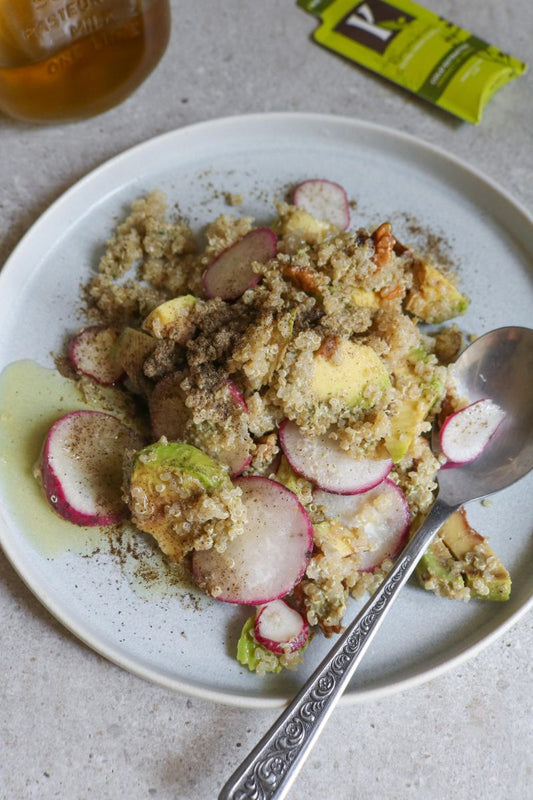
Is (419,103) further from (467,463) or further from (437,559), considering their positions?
(437,559)

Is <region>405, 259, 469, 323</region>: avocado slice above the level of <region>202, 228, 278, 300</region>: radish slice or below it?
above

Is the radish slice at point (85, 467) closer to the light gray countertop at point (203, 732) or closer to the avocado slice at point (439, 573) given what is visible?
the light gray countertop at point (203, 732)

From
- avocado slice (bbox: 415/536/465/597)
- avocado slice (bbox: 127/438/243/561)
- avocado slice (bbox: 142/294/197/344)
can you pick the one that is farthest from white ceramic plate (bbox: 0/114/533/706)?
avocado slice (bbox: 142/294/197/344)

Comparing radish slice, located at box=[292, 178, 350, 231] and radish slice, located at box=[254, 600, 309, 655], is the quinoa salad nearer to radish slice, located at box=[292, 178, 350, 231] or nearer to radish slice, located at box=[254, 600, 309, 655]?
radish slice, located at box=[254, 600, 309, 655]

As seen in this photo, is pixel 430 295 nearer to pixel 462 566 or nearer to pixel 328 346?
pixel 328 346

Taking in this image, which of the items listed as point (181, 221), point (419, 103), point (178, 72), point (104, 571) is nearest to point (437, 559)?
point (104, 571)

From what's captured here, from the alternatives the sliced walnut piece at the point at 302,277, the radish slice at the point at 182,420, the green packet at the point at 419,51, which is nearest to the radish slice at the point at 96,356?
the radish slice at the point at 182,420
